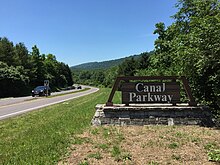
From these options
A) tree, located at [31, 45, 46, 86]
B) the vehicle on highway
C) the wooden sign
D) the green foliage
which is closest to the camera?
the green foliage

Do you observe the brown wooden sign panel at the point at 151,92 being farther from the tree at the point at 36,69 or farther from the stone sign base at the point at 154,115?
the tree at the point at 36,69

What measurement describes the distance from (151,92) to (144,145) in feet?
10.4

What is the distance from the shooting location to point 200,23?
7.79 meters

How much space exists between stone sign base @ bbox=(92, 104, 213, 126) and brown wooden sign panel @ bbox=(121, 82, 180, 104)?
451 mm

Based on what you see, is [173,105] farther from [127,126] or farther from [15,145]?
[15,145]

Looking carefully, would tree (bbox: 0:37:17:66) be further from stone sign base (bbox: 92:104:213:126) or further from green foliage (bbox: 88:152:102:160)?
green foliage (bbox: 88:152:102:160)

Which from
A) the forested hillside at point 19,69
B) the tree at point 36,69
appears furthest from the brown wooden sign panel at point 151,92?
the tree at point 36,69

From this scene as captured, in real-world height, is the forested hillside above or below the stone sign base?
above

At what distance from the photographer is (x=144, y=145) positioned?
209 inches

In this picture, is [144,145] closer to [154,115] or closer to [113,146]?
[113,146]

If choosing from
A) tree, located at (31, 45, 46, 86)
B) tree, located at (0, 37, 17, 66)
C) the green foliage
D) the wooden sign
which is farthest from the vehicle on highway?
the green foliage

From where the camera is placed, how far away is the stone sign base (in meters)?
7.50

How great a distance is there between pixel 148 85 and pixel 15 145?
4701 mm

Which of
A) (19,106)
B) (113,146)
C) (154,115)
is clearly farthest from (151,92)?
(19,106)
